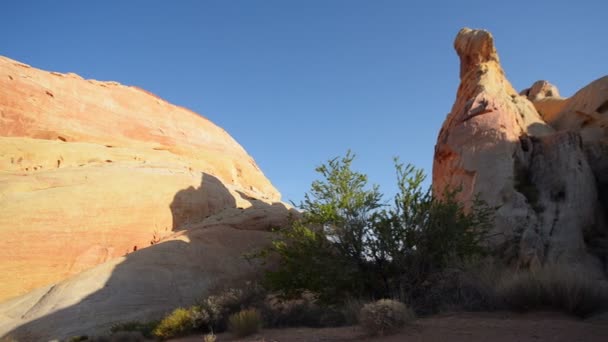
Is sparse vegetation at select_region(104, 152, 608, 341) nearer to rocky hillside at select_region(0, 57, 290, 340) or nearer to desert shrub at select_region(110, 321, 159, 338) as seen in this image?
desert shrub at select_region(110, 321, 159, 338)

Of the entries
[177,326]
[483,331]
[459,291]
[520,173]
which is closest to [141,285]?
[177,326]

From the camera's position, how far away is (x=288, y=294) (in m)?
12.8

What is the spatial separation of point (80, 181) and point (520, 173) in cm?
1911

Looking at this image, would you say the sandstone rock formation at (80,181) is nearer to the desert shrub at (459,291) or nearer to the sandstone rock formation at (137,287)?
the sandstone rock formation at (137,287)

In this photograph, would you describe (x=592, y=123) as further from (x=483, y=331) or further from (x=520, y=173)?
(x=483, y=331)

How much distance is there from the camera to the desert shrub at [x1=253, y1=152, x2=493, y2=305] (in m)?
11.3

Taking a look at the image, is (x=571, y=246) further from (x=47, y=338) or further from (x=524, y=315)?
(x=47, y=338)

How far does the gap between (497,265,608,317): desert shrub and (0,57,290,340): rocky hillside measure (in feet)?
35.1

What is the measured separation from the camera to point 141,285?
1532cm

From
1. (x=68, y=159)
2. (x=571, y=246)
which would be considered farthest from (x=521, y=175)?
(x=68, y=159)

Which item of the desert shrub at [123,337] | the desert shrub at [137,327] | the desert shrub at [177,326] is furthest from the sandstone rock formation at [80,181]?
the desert shrub at [177,326]

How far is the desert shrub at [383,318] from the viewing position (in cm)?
757

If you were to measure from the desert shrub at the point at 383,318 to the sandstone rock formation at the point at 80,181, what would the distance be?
1440cm

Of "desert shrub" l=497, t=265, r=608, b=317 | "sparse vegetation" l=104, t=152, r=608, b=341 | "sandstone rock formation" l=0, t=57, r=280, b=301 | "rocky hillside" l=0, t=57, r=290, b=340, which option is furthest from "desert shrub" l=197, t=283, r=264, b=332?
"sandstone rock formation" l=0, t=57, r=280, b=301
